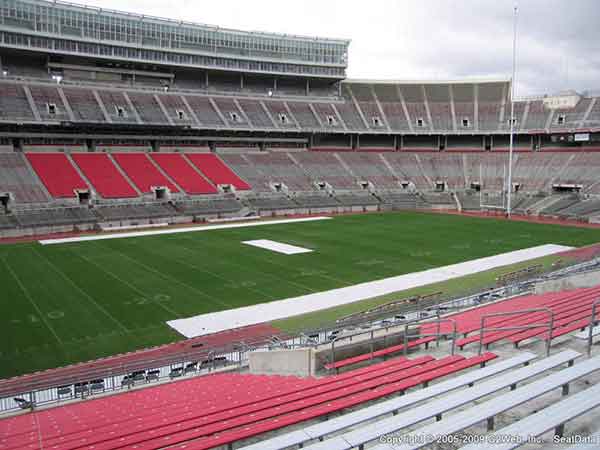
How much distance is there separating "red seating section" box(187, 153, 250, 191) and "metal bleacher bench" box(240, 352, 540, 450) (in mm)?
46289

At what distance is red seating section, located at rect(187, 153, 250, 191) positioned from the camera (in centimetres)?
5347

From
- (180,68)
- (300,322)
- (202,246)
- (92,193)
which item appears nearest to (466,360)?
(300,322)

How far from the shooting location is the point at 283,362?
12156mm

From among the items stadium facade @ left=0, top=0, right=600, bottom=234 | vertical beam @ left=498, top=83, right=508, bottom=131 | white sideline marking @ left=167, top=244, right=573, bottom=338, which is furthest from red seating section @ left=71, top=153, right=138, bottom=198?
vertical beam @ left=498, top=83, right=508, bottom=131

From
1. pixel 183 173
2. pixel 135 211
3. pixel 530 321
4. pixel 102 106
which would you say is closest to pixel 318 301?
pixel 530 321

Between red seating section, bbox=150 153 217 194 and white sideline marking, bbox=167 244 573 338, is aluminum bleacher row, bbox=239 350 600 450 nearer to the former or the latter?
white sideline marking, bbox=167 244 573 338

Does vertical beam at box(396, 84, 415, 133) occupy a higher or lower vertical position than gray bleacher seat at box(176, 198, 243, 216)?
higher

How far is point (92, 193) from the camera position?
45.8 meters

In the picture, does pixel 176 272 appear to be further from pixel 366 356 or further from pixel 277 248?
pixel 366 356

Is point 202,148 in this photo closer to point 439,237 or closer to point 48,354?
point 439,237

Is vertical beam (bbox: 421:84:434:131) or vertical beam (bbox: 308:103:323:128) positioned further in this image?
vertical beam (bbox: 421:84:434:131)

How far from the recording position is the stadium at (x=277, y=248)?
768cm

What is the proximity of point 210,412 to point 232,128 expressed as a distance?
5331 centimetres

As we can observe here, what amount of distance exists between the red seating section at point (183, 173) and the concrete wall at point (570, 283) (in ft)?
122
